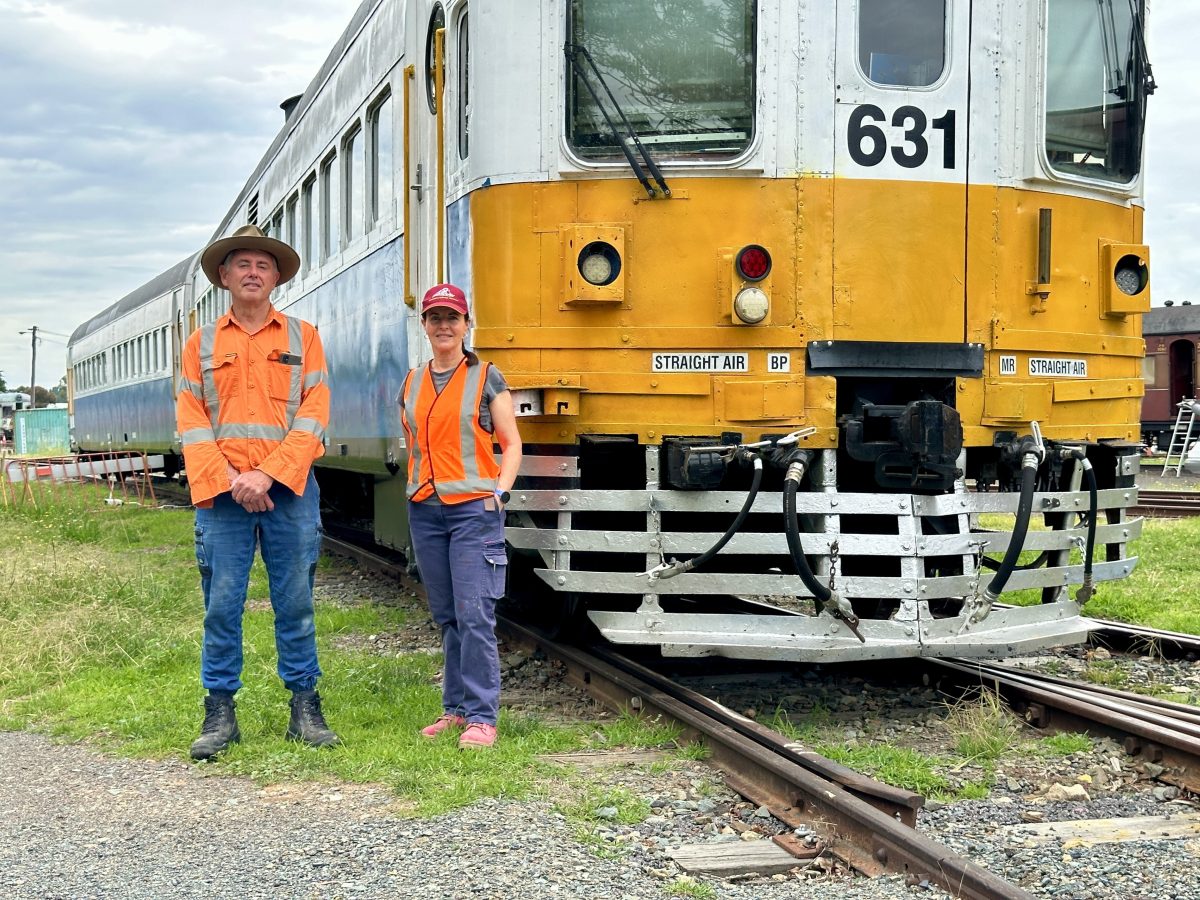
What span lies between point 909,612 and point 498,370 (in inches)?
74.8

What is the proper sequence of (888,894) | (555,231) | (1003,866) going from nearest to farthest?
(888,894), (1003,866), (555,231)

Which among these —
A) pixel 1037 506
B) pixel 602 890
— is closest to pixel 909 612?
pixel 1037 506

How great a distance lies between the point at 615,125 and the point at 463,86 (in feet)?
2.82

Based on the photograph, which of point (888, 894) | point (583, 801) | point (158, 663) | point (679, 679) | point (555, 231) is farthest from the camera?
point (158, 663)

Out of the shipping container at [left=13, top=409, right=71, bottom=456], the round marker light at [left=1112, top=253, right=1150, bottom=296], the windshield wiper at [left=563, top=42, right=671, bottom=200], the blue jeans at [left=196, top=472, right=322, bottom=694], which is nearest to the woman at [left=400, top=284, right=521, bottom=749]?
the blue jeans at [left=196, top=472, right=322, bottom=694]

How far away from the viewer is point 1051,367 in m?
5.93

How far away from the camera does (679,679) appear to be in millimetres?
6395

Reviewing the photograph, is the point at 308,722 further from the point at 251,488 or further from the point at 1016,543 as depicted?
the point at 1016,543

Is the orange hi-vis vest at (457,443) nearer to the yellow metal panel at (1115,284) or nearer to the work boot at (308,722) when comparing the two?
the work boot at (308,722)

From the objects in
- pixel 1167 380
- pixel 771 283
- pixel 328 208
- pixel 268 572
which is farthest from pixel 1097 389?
pixel 1167 380

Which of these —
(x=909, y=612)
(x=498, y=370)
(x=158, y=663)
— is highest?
(x=498, y=370)

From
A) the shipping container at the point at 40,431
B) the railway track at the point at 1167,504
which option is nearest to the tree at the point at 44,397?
the shipping container at the point at 40,431

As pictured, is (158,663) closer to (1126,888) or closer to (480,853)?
(480,853)

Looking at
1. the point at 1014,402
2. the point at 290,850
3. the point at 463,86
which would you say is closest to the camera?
the point at 290,850
